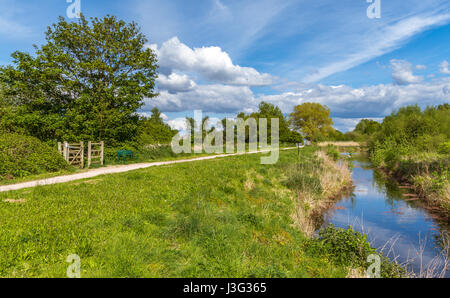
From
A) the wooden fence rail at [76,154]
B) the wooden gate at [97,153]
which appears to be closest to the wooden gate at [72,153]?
the wooden fence rail at [76,154]

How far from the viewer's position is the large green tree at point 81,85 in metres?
21.0

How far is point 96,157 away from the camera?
18734 mm

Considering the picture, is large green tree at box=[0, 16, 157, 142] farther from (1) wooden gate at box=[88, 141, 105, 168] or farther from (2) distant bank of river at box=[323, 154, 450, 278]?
(2) distant bank of river at box=[323, 154, 450, 278]

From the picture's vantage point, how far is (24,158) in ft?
43.4

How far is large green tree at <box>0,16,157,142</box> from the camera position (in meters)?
21.0

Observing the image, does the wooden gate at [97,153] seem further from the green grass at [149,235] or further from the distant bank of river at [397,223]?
the distant bank of river at [397,223]

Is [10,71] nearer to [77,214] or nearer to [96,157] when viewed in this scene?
[96,157]

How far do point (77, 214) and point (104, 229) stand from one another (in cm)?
116

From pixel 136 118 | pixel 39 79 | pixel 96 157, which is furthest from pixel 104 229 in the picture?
pixel 39 79

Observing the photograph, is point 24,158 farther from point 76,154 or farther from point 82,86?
point 82,86

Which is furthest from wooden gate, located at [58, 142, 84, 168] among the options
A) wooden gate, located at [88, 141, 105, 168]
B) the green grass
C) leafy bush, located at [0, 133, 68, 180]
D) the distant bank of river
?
the distant bank of river

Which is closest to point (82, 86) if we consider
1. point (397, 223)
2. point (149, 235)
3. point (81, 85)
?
point (81, 85)

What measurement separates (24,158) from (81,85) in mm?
11772

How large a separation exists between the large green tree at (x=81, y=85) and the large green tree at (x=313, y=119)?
58447 mm
